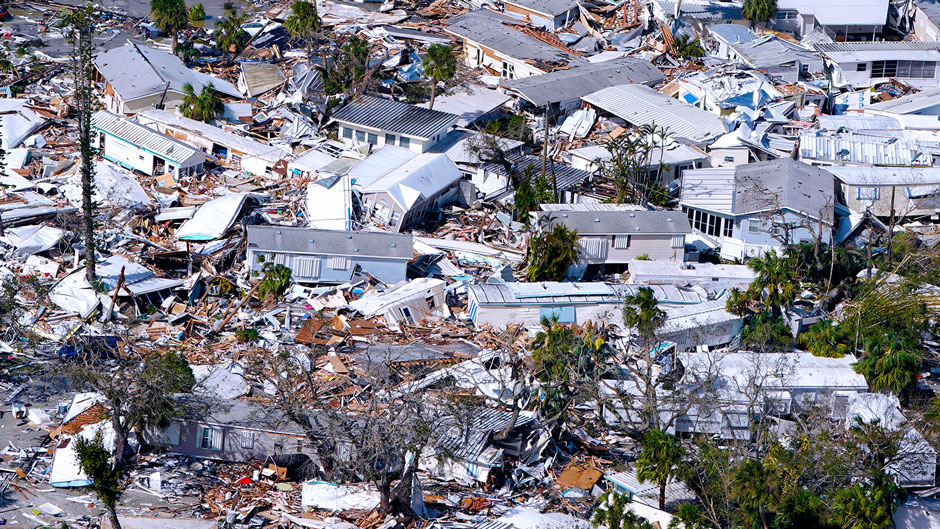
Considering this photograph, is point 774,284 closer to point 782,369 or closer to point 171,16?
point 782,369

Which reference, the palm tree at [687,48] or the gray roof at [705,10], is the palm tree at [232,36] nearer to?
the palm tree at [687,48]

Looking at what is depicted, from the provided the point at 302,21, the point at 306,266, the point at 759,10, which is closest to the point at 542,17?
the point at 759,10

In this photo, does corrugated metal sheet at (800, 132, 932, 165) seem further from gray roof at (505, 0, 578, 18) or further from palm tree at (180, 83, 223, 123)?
palm tree at (180, 83, 223, 123)

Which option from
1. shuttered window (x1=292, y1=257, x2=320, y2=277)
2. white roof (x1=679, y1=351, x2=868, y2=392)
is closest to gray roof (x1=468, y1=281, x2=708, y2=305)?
white roof (x1=679, y1=351, x2=868, y2=392)

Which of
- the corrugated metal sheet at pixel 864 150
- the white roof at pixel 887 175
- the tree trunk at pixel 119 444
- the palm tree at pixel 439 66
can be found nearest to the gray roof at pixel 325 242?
the tree trunk at pixel 119 444

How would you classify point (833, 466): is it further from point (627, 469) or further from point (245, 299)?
point (245, 299)
